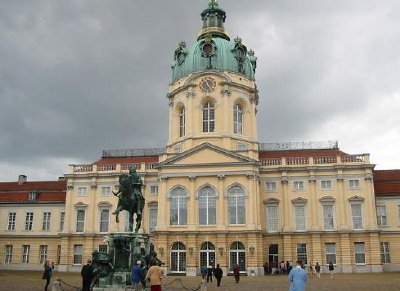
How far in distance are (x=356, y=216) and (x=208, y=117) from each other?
20.3 m

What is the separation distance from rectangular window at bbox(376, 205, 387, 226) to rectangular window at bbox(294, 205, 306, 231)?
864 centimetres

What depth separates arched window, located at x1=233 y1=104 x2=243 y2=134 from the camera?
56.9m

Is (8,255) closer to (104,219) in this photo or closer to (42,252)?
(42,252)

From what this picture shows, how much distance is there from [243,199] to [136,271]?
31017 mm

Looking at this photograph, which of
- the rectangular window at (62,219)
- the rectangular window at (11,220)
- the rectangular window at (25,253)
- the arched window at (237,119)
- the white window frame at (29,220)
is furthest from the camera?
the rectangular window at (11,220)

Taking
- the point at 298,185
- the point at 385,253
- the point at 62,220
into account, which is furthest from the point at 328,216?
the point at 62,220

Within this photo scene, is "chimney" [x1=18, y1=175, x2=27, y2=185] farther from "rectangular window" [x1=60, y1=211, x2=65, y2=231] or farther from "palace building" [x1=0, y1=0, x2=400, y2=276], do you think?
"rectangular window" [x1=60, y1=211, x2=65, y2=231]

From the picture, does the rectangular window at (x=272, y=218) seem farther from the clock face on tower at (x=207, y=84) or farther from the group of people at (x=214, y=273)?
the clock face on tower at (x=207, y=84)

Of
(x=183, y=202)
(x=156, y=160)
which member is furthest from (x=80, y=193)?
(x=183, y=202)

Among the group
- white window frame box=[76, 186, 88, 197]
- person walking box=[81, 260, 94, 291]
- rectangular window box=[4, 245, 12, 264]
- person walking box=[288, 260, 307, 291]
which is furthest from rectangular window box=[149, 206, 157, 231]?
person walking box=[288, 260, 307, 291]

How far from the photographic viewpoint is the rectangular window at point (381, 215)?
54219 mm

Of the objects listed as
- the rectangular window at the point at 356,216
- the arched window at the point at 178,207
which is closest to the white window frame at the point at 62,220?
the arched window at the point at 178,207

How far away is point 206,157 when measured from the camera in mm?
52094

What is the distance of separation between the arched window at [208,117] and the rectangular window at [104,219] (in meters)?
15.7
